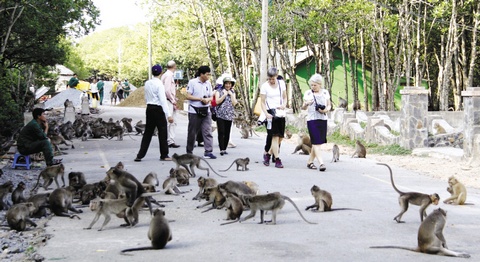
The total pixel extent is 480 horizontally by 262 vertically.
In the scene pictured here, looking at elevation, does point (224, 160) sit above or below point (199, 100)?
below

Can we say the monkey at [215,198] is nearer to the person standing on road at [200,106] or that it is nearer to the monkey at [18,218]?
the monkey at [18,218]

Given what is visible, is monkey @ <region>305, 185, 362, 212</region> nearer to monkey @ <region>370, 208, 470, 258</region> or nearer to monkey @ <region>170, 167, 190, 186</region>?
monkey @ <region>370, 208, 470, 258</region>

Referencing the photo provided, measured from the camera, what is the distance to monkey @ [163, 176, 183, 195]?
12.2 metres

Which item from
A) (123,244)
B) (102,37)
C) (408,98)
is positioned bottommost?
(123,244)

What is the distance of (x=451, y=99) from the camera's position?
204 feet

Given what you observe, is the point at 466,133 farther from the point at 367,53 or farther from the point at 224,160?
the point at 367,53

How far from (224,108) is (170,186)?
22.6 ft

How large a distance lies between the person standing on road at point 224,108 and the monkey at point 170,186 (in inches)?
253

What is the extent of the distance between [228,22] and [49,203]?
35.6 metres

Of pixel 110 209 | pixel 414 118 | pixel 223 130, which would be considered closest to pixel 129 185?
pixel 110 209

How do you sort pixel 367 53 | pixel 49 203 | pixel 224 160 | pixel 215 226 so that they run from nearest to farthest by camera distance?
pixel 215 226 → pixel 49 203 → pixel 224 160 → pixel 367 53

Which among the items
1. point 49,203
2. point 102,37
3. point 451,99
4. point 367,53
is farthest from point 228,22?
point 102,37

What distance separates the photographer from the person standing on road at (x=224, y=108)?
61.5 feet

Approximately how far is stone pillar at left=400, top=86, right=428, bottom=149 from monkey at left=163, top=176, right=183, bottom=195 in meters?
10.1
